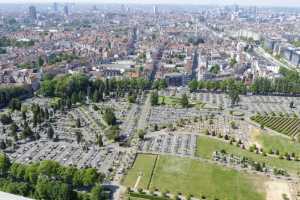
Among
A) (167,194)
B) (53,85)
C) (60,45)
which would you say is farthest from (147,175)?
(60,45)

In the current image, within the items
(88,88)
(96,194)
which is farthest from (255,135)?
(88,88)

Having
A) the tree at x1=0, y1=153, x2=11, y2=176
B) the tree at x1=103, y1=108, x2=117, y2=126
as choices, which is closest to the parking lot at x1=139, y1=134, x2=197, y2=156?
the tree at x1=103, y1=108, x2=117, y2=126

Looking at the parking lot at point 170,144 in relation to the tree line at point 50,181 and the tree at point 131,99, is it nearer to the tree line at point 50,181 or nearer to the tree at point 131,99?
the tree line at point 50,181

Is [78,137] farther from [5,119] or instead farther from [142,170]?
[5,119]

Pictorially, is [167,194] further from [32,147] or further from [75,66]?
[75,66]

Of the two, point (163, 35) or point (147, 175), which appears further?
point (163, 35)

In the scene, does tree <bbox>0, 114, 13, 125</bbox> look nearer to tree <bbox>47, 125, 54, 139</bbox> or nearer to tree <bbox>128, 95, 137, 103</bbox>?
tree <bbox>47, 125, 54, 139</bbox>

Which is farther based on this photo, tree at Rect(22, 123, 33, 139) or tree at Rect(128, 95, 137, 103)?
tree at Rect(128, 95, 137, 103)
